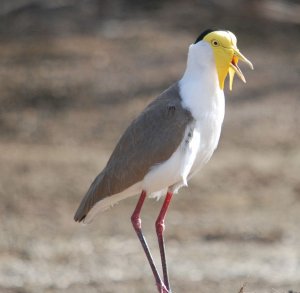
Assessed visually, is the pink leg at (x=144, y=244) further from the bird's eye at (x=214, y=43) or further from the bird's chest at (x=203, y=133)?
the bird's eye at (x=214, y=43)

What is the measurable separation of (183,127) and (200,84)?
0.97ft

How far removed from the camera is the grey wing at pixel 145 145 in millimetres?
7641

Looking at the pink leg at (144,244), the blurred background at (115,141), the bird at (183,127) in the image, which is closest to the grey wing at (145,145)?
the bird at (183,127)

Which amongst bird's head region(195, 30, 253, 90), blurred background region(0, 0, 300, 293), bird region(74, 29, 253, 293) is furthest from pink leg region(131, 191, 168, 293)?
blurred background region(0, 0, 300, 293)

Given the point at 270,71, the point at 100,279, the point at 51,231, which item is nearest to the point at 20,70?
the point at 270,71

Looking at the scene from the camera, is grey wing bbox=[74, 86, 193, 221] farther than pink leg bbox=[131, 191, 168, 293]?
No

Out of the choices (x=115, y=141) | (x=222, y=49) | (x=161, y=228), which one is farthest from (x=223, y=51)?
(x=115, y=141)

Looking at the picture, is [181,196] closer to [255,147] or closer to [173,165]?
[255,147]

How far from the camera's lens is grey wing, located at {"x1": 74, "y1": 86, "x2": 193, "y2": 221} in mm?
7641

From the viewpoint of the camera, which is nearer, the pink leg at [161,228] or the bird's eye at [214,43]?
the bird's eye at [214,43]

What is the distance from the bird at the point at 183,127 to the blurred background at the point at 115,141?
3384 millimetres

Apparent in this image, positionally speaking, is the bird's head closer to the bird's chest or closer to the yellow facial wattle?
the yellow facial wattle

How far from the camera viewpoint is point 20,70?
58.5 ft

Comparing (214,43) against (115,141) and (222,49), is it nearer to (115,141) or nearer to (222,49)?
(222,49)
